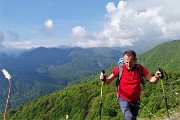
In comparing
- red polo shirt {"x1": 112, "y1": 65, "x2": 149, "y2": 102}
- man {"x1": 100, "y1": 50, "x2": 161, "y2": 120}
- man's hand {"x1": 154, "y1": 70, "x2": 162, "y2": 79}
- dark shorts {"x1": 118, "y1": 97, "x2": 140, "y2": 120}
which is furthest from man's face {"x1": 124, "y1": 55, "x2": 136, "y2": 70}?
dark shorts {"x1": 118, "y1": 97, "x2": 140, "y2": 120}

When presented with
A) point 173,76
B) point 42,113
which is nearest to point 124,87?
point 173,76

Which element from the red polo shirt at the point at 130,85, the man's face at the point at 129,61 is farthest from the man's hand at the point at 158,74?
the man's face at the point at 129,61

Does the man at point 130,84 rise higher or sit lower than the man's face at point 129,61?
lower

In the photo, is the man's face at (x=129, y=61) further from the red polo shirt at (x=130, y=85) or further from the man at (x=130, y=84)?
the red polo shirt at (x=130, y=85)

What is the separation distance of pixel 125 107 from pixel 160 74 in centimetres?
119

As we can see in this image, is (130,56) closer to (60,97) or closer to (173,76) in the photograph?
(173,76)

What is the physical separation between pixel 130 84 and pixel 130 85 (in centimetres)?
3

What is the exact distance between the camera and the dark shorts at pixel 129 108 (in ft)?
27.1

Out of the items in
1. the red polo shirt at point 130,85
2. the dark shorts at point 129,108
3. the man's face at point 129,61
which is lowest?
the dark shorts at point 129,108

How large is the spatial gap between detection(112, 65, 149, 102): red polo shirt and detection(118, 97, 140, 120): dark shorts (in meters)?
0.10

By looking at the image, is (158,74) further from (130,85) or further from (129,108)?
(129,108)

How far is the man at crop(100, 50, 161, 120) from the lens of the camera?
8484 millimetres

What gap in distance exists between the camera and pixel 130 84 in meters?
8.61

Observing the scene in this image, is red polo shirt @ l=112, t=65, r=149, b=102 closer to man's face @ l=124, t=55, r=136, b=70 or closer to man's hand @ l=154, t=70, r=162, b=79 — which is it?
man's face @ l=124, t=55, r=136, b=70
